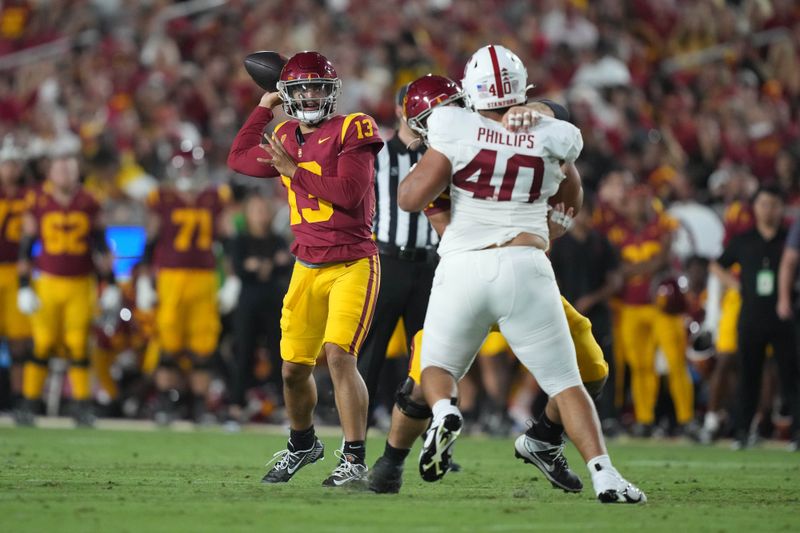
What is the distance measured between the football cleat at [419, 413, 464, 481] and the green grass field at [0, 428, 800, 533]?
0.58 ft

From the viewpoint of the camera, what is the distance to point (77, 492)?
22.2 feet

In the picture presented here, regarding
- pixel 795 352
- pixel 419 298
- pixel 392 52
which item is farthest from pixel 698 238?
pixel 419 298

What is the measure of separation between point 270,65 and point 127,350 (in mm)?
7433

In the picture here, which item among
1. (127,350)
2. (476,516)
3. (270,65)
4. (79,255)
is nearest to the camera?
(476,516)

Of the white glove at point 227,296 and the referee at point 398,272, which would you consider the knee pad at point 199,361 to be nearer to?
the white glove at point 227,296

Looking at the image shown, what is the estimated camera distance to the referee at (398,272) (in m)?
8.88

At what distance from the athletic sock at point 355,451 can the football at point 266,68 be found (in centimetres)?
193

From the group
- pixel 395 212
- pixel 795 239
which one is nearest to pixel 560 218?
pixel 395 212

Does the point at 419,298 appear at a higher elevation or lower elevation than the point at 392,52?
lower

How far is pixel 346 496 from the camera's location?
669cm

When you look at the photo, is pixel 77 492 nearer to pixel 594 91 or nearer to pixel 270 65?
pixel 270 65

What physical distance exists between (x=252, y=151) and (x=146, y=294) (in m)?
7.05

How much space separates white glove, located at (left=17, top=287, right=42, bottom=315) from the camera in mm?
12961

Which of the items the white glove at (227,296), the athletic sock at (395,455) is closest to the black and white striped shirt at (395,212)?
the athletic sock at (395,455)
